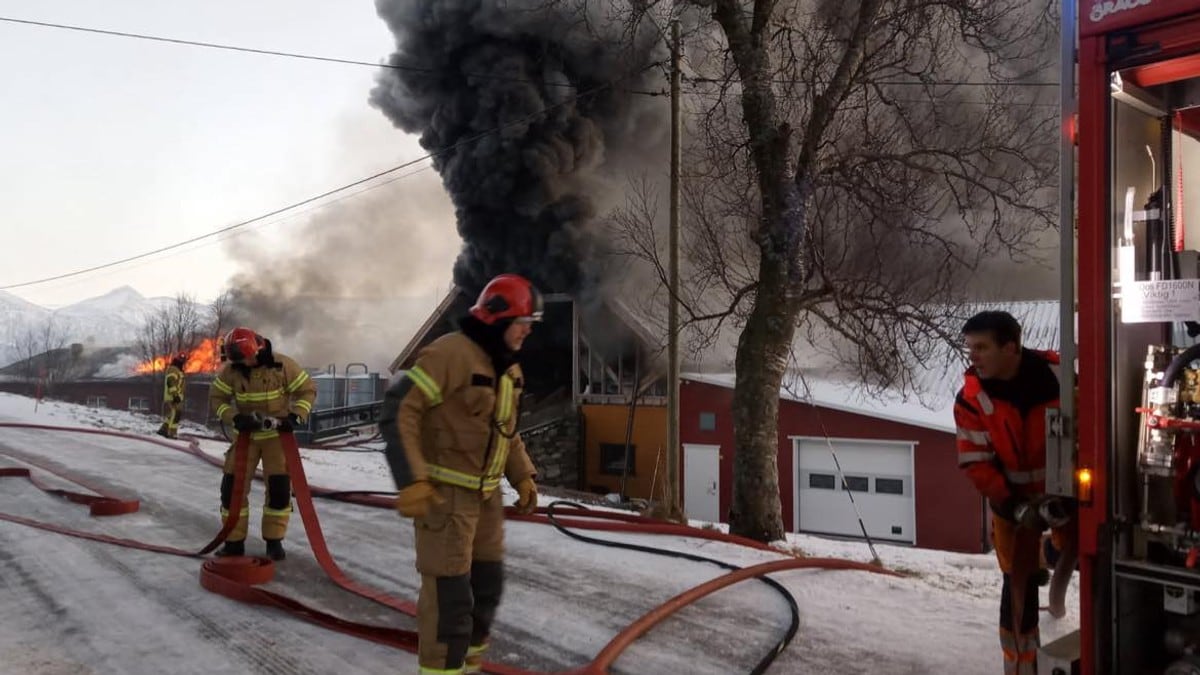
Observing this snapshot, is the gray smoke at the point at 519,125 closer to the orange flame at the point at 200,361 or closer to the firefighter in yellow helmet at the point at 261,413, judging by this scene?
the orange flame at the point at 200,361

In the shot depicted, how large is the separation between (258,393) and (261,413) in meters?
0.13

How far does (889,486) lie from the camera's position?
14688 mm

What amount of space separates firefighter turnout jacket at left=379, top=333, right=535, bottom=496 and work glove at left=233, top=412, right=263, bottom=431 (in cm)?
281

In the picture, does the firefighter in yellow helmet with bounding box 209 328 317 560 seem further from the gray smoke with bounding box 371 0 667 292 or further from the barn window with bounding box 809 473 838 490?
the gray smoke with bounding box 371 0 667 292

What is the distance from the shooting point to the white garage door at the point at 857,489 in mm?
14547

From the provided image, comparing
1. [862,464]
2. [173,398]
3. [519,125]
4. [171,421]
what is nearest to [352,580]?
[171,421]

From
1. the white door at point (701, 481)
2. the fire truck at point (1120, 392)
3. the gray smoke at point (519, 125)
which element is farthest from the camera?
the gray smoke at point (519, 125)

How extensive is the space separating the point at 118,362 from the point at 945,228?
5521cm

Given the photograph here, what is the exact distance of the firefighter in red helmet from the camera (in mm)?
2859

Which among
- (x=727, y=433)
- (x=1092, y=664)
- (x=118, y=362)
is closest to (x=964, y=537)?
(x=727, y=433)

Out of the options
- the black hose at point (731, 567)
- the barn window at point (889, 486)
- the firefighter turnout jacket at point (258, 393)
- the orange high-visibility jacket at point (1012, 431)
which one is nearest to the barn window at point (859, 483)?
the barn window at point (889, 486)

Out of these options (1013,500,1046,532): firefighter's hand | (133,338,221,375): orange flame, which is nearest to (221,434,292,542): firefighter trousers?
(1013,500,1046,532): firefighter's hand

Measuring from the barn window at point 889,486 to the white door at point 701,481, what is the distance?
10.3ft

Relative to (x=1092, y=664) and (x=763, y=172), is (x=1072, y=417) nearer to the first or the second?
(x=1092, y=664)
